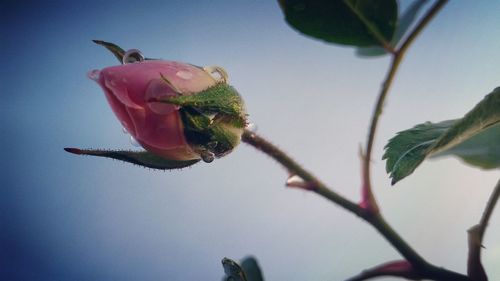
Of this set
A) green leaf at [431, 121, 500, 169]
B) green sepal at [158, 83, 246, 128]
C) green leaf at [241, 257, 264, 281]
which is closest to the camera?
green sepal at [158, 83, 246, 128]

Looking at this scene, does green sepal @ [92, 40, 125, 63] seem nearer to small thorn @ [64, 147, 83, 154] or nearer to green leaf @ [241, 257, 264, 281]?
small thorn @ [64, 147, 83, 154]

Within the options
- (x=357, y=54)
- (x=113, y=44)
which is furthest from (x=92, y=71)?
(x=357, y=54)

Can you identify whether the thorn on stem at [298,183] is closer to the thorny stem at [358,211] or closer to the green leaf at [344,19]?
the thorny stem at [358,211]

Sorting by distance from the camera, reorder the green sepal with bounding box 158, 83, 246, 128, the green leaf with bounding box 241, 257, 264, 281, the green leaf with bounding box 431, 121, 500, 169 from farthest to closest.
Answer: the green leaf with bounding box 431, 121, 500, 169
the green leaf with bounding box 241, 257, 264, 281
the green sepal with bounding box 158, 83, 246, 128

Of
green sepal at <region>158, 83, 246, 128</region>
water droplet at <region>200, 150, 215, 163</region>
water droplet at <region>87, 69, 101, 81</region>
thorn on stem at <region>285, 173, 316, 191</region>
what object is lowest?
thorn on stem at <region>285, 173, 316, 191</region>

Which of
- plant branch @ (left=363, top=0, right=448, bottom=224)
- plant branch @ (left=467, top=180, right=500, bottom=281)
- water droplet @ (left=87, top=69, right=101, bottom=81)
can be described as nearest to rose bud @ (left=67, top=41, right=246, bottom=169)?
water droplet @ (left=87, top=69, right=101, bottom=81)

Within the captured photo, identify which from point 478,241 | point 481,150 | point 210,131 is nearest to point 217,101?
point 210,131

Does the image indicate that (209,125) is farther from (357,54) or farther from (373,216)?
(357,54)

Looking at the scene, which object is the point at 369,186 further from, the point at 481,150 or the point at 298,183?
the point at 481,150
